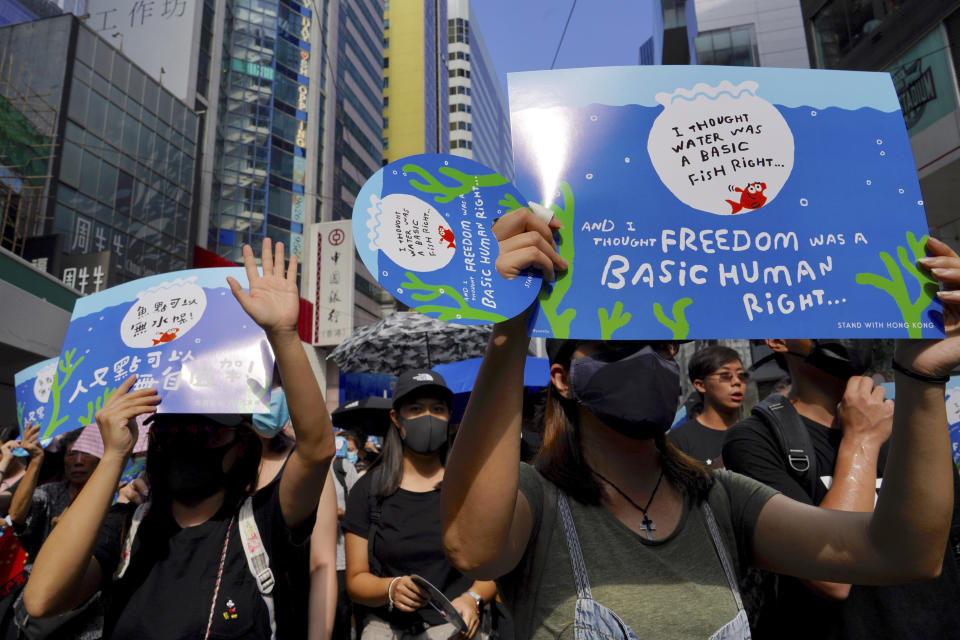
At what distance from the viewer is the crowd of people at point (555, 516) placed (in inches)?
54.7

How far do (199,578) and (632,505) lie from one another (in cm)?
147

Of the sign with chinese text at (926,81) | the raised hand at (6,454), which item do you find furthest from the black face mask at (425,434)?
the sign with chinese text at (926,81)

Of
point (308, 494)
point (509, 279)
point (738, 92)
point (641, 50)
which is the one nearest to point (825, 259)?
point (738, 92)

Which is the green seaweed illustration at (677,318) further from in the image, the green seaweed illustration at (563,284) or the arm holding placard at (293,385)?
the arm holding placard at (293,385)

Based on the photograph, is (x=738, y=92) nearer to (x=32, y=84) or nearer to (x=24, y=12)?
(x=32, y=84)

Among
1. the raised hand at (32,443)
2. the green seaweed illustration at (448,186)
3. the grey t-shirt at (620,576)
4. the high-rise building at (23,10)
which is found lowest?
the grey t-shirt at (620,576)

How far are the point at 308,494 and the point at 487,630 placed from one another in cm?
136

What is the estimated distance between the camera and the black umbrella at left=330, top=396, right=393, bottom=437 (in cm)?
512

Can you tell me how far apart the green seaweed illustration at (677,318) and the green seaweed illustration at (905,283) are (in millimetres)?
415

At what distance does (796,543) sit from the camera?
5.10 feet

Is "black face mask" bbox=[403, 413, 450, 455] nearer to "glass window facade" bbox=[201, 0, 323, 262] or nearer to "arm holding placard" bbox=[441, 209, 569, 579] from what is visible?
"arm holding placard" bbox=[441, 209, 569, 579]

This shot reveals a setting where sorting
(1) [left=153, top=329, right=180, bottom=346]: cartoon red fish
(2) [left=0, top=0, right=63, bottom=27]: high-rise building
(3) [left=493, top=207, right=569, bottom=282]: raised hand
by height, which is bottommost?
(3) [left=493, top=207, right=569, bottom=282]: raised hand

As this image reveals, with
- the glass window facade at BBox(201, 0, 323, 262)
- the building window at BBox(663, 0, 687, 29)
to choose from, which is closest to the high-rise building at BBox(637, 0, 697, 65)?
the building window at BBox(663, 0, 687, 29)

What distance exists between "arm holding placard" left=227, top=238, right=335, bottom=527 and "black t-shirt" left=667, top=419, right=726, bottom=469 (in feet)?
7.14
